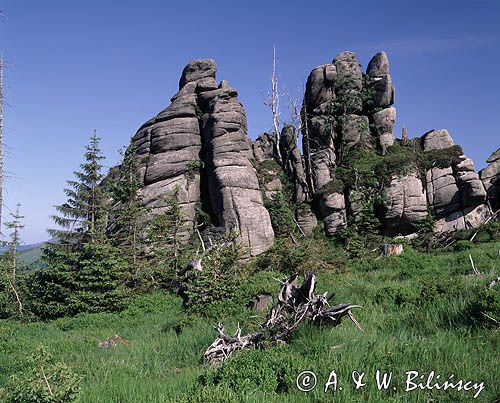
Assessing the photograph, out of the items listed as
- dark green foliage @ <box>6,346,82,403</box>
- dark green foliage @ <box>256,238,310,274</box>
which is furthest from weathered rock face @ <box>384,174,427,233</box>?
dark green foliage @ <box>6,346,82,403</box>

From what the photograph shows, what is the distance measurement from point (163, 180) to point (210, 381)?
91.3ft

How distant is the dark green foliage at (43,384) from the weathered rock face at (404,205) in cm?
2913

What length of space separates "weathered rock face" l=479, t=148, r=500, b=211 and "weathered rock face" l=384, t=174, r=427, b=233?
4599 millimetres

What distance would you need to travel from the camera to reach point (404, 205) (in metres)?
31.0

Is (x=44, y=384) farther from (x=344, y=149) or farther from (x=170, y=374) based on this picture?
(x=344, y=149)

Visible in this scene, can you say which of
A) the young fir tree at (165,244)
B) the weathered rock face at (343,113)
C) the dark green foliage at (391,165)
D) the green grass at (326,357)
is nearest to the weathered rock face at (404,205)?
the dark green foliage at (391,165)

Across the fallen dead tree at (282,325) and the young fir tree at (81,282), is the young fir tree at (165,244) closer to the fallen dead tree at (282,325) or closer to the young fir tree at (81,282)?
the young fir tree at (81,282)

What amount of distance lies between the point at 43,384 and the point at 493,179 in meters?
33.8

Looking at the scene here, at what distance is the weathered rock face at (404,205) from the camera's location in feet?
101

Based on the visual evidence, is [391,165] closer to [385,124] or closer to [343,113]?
[385,124]

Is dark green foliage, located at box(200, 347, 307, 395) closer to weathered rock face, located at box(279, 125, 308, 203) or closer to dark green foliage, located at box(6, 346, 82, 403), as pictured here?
dark green foliage, located at box(6, 346, 82, 403)

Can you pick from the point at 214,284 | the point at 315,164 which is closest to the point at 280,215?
the point at 315,164

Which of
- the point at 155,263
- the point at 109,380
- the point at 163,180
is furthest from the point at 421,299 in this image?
the point at 163,180

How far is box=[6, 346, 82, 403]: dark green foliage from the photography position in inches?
171
